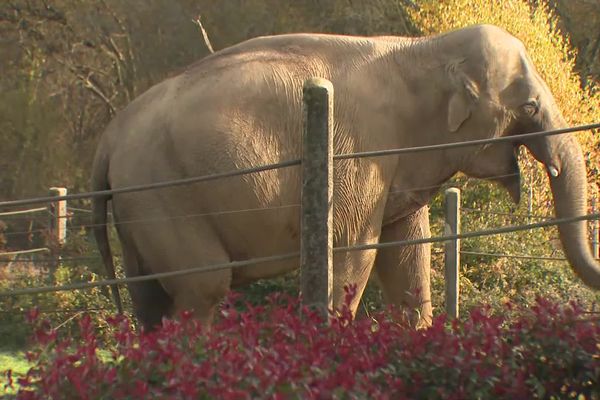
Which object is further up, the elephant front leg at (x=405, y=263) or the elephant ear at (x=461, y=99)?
the elephant ear at (x=461, y=99)

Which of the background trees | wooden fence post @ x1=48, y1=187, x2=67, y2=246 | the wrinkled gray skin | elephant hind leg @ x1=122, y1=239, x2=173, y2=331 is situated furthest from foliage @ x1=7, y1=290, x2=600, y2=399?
the background trees

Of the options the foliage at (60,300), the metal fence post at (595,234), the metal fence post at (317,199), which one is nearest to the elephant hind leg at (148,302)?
the metal fence post at (317,199)

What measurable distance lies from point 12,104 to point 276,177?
57.6 feet

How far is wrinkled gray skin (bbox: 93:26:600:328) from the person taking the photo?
23.5 ft

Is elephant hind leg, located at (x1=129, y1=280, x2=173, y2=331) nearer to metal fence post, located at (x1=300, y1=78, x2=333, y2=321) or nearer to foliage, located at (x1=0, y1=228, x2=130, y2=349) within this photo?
metal fence post, located at (x1=300, y1=78, x2=333, y2=321)

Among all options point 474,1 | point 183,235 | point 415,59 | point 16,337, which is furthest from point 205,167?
point 474,1

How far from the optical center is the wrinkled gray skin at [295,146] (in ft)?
23.5

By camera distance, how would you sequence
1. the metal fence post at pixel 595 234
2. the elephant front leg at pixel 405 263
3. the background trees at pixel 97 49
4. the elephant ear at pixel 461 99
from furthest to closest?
the background trees at pixel 97 49
the metal fence post at pixel 595 234
the elephant front leg at pixel 405 263
the elephant ear at pixel 461 99

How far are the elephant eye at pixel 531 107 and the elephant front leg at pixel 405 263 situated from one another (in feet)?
3.48

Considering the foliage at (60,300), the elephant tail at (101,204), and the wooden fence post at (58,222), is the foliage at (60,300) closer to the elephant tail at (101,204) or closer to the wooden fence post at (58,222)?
the wooden fence post at (58,222)

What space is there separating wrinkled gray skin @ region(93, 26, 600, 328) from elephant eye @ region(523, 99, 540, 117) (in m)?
0.02

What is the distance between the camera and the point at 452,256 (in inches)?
412

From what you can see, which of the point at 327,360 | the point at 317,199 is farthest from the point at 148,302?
the point at 327,360

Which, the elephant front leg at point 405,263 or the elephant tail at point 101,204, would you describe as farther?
the elephant front leg at point 405,263
